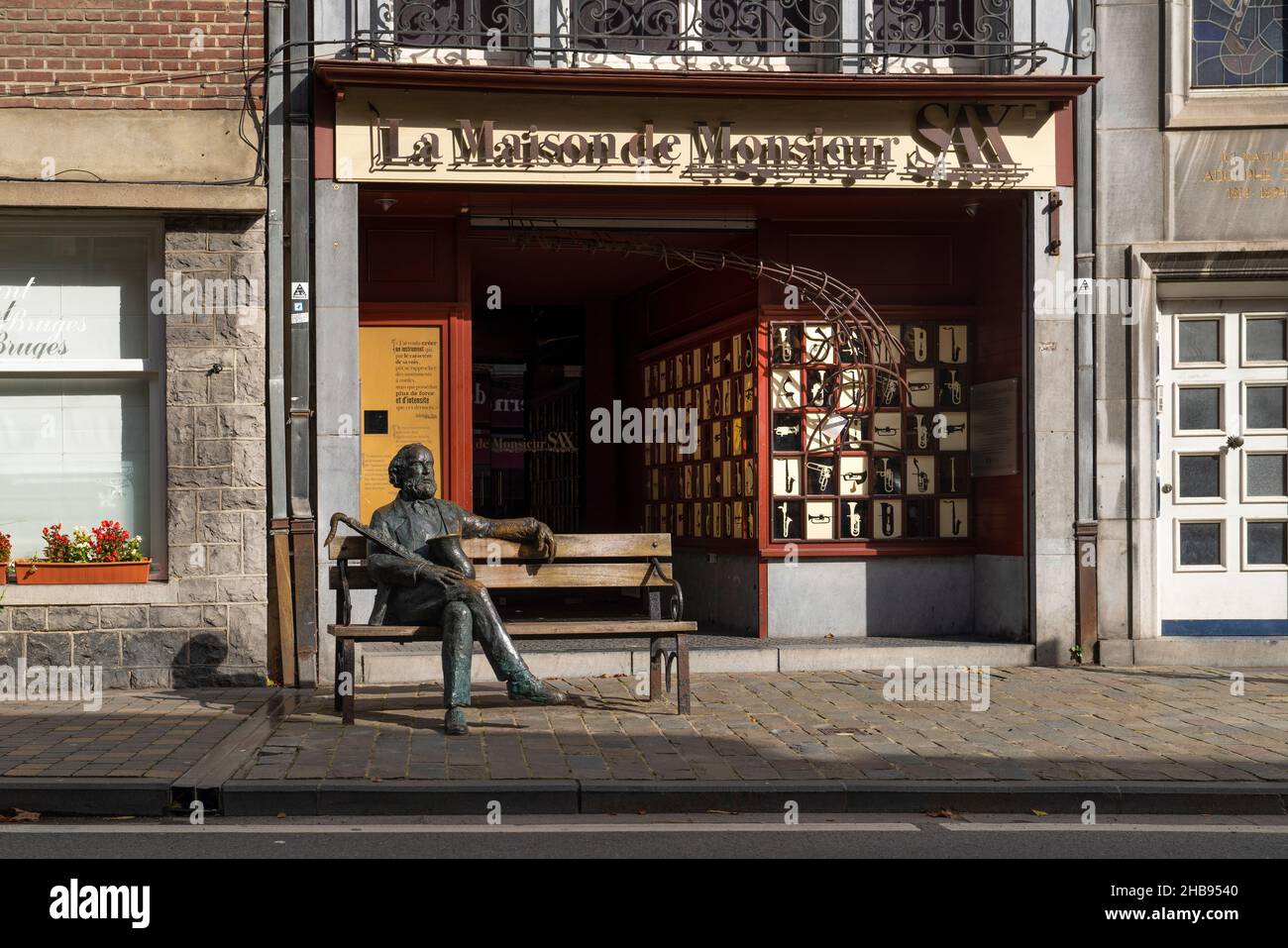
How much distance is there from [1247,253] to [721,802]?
24.2 feet

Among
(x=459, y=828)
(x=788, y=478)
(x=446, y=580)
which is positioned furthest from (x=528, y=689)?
(x=788, y=478)

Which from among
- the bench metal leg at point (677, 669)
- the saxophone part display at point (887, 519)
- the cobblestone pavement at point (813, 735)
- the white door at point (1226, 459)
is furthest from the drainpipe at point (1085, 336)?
the bench metal leg at point (677, 669)

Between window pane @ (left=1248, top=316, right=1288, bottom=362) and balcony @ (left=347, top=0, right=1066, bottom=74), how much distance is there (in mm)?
2829

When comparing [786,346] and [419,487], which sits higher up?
[786,346]

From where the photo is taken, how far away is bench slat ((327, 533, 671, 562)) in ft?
32.2

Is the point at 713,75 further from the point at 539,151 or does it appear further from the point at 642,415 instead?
the point at 642,415

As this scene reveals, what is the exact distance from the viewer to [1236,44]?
39.8 ft

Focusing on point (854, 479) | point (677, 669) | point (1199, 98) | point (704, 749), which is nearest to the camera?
point (704, 749)

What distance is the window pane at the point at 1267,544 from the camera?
40.5 ft

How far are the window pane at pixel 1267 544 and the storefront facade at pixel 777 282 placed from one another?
1.65 m

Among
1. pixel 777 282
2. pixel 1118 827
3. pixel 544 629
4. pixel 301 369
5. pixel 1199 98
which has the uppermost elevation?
pixel 1199 98

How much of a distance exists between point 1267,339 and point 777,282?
407 cm

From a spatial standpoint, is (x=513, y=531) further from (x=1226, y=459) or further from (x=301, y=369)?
(x=1226, y=459)
